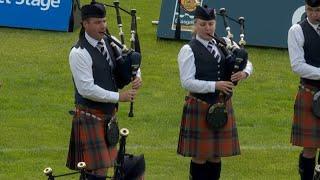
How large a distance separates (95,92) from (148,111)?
402cm

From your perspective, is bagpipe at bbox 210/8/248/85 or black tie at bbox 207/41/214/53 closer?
bagpipe at bbox 210/8/248/85

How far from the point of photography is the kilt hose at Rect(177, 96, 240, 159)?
746 cm

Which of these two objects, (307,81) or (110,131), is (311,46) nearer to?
(307,81)

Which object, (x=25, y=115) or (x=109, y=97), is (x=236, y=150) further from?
(x=25, y=115)

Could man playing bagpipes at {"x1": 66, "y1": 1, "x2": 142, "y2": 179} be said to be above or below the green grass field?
above

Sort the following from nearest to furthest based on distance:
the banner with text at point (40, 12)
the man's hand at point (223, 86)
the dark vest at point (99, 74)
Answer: the dark vest at point (99, 74), the man's hand at point (223, 86), the banner with text at point (40, 12)

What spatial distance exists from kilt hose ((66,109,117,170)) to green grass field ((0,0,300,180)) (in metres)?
1.37

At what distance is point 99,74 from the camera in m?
6.86

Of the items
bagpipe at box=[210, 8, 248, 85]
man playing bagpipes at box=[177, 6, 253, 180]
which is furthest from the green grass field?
bagpipe at box=[210, 8, 248, 85]

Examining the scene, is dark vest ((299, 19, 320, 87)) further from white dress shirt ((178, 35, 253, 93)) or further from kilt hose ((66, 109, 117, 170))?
kilt hose ((66, 109, 117, 170))

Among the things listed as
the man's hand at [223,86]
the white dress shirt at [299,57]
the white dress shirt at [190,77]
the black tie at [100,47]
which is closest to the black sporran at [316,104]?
the white dress shirt at [299,57]

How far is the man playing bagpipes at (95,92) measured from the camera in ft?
22.3

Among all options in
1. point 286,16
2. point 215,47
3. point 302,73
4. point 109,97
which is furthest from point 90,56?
point 286,16

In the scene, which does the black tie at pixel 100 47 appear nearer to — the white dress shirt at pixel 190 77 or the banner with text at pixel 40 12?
the white dress shirt at pixel 190 77
